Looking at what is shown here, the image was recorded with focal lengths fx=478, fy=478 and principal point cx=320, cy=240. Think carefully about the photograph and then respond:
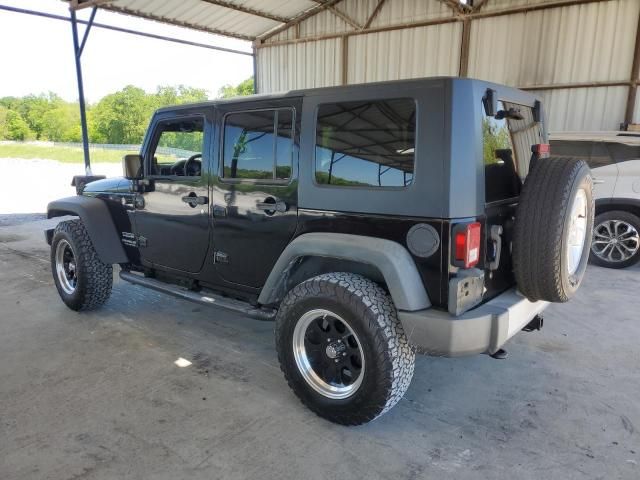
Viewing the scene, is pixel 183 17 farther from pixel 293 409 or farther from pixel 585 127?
pixel 293 409

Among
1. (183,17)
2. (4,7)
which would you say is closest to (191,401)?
(4,7)

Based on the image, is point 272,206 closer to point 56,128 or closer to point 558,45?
point 558,45

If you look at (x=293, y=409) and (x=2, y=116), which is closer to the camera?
(x=293, y=409)

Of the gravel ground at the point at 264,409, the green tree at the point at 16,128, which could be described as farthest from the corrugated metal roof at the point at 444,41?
the green tree at the point at 16,128

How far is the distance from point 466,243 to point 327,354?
38.9 inches

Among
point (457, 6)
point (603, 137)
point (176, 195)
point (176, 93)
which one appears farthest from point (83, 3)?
point (176, 93)

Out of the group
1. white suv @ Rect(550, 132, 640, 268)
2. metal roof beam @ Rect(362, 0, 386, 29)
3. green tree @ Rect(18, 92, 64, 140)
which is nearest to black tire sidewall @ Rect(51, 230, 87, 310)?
white suv @ Rect(550, 132, 640, 268)

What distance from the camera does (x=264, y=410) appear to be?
277cm

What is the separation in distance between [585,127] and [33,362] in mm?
10296

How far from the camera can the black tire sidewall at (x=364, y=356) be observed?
2.40 metres

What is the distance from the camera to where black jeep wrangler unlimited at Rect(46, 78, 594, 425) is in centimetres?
230

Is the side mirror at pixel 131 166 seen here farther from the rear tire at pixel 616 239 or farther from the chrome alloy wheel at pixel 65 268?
the rear tire at pixel 616 239

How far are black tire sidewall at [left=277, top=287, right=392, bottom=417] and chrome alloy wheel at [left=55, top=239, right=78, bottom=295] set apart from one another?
2.67 metres

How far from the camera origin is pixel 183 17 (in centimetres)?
1166
